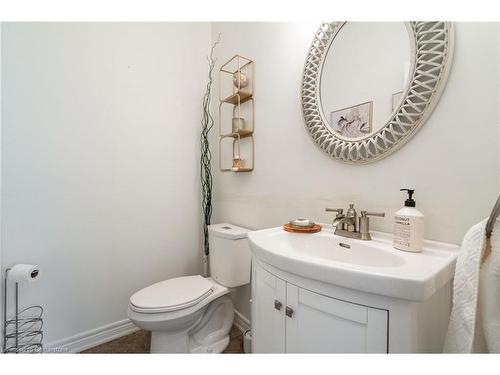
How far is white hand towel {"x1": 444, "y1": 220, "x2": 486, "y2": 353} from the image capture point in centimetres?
49

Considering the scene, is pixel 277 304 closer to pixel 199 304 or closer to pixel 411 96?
pixel 199 304

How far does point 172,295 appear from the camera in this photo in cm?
109

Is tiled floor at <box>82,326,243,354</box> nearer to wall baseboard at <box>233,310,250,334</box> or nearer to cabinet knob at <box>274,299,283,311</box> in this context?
wall baseboard at <box>233,310,250,334</box>

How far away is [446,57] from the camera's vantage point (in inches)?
25.7

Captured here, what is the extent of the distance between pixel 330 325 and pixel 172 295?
849 millimetres

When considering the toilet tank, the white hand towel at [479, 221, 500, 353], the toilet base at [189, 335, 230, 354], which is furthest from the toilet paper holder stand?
the white hand towel at [479, 221, 500, 353]

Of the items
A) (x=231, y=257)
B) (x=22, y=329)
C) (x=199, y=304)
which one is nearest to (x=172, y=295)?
(x=199, y=304)

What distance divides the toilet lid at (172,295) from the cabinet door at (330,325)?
0.63 meters
